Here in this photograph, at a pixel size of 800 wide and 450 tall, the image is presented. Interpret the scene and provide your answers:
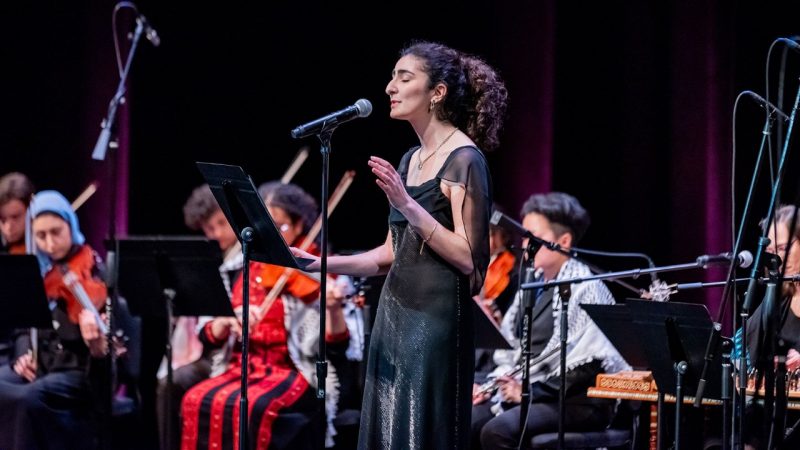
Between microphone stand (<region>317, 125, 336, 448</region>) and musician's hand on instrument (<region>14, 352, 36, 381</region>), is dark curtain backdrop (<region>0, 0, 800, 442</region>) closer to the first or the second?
musician's hand on instrument (<region>14, 352, 36, 381</region>)

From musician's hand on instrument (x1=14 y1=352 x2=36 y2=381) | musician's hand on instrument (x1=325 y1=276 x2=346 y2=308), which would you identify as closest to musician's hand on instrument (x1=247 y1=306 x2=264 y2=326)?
musician's hand on instrument (x1=325 y1=276 x2=346 y2=308)

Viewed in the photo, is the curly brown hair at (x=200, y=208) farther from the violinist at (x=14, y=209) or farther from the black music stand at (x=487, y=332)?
the black music stand at (x=487, y=332)

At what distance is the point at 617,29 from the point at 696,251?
4.34 ft

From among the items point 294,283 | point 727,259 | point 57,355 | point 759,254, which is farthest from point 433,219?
point 57,355

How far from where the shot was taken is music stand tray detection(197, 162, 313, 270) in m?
3.04

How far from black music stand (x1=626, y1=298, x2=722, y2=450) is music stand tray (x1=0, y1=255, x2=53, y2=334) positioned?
251 cm

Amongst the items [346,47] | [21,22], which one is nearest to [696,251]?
[346,47]

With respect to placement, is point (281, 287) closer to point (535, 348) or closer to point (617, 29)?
point (535, 348)

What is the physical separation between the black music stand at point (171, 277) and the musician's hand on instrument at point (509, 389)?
47.1 inches

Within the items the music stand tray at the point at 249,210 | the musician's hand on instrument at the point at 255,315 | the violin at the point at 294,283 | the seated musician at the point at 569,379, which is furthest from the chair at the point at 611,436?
the music stand tray at the point at 249,210

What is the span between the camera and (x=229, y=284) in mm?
5258

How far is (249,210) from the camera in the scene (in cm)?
307

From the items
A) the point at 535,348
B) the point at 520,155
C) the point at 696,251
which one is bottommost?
the point at 535,348

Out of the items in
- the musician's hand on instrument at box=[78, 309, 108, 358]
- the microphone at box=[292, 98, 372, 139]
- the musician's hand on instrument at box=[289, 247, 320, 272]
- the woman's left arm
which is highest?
the microphone at box=[292, 98, 372, 139]
